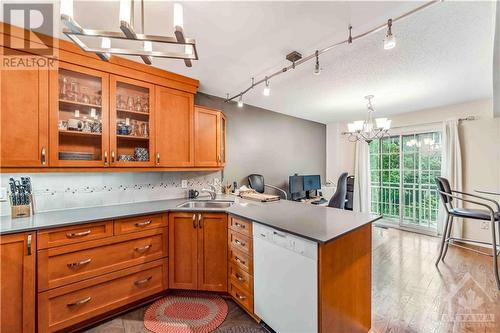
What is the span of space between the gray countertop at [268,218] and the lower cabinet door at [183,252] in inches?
5.5

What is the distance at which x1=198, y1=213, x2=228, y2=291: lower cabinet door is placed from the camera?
2152mm

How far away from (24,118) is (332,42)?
268cm

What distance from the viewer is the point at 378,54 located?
210cm

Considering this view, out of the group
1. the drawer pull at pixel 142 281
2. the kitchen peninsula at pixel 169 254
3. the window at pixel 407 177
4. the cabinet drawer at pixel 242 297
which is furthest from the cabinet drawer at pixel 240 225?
the window at pixel 407 177

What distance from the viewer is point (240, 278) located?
1969mm

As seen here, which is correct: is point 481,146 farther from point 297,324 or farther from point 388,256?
point 297,324

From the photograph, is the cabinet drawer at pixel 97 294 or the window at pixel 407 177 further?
the window at pixel 407 177

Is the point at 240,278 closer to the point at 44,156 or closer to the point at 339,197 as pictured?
the point at 339,197

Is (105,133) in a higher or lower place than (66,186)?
higher

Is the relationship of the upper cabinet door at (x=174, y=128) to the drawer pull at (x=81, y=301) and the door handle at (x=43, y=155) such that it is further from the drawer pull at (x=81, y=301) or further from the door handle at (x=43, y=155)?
the drawer pull at (x=81, y=301)

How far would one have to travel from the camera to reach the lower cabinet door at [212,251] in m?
2.15

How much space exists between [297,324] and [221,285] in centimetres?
94

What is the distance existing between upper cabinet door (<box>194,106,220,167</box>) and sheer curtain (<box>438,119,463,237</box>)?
13.2 feet

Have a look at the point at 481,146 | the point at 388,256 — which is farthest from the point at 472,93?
the point at 388,256
